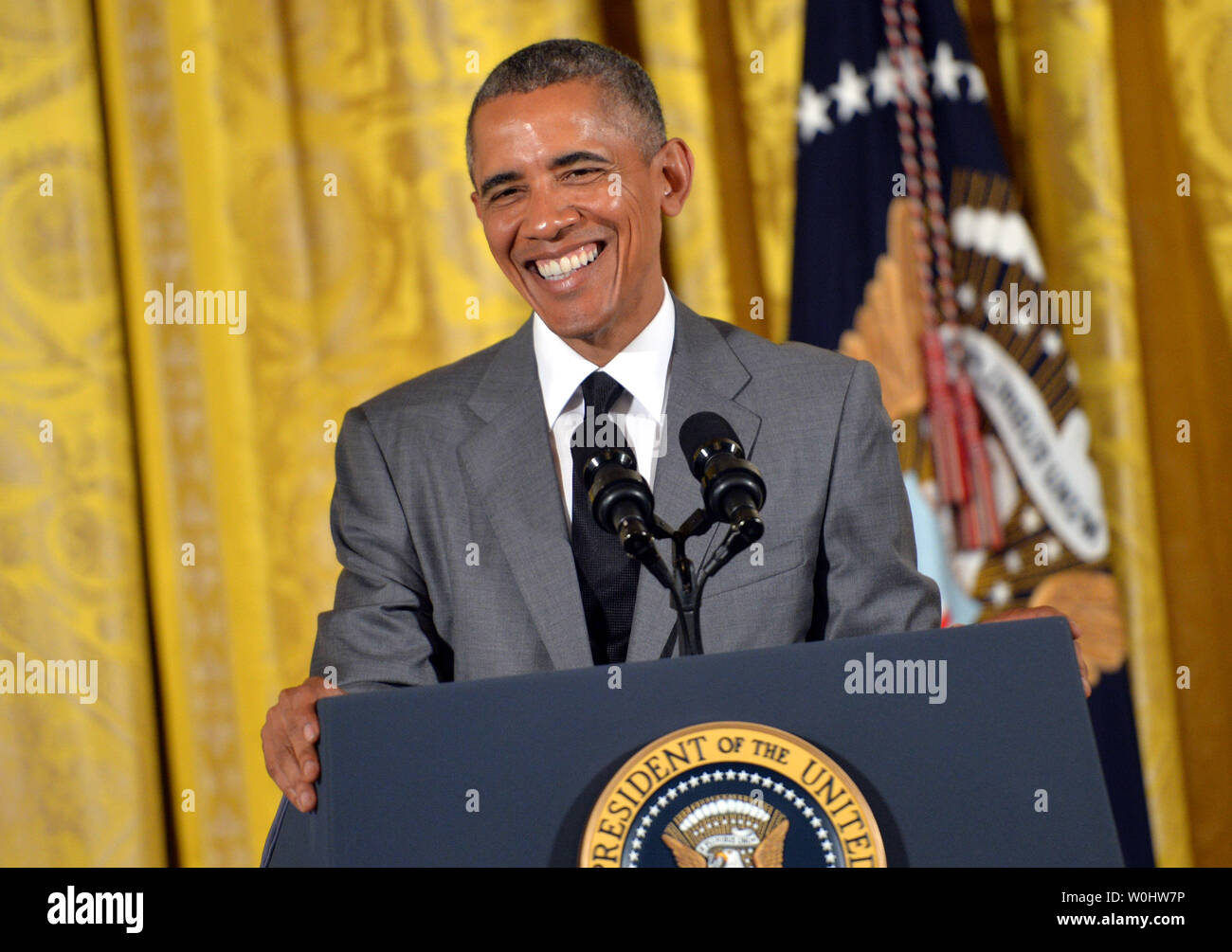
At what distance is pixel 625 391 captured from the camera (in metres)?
1.52

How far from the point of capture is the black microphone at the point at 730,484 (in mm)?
988

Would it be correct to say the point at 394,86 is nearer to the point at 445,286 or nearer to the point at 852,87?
the point at 445,286

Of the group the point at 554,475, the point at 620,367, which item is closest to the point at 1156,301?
the point at 620,367

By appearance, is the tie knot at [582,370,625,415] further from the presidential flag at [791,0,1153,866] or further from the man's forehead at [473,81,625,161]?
the presidential flag at [791,0,1153,866]

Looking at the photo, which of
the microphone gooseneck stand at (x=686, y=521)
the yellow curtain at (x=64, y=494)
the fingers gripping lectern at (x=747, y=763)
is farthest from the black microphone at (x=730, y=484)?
the yellow curtain at (x=64, y=494)

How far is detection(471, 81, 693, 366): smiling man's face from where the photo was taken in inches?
58.5

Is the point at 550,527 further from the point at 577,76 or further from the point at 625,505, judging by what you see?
the point at 577,76

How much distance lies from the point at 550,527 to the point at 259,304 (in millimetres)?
1133

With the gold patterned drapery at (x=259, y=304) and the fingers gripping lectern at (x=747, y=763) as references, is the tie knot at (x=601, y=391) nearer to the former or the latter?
the fingers gripping lectern at (x=747, y=763)

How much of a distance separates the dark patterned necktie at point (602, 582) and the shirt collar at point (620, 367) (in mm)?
148
